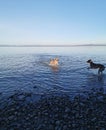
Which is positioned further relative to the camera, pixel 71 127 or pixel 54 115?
pixel 54 115

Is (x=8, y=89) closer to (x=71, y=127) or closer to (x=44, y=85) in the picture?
(x=44, y=85)

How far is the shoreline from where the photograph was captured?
8.48m

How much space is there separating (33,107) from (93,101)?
4046mm

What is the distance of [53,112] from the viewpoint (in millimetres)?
9844

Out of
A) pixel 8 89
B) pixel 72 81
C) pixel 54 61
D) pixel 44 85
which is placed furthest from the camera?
pixel 54 61

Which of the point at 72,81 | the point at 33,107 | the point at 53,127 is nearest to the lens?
the point at 53,127

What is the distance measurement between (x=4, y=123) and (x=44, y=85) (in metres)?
7.53

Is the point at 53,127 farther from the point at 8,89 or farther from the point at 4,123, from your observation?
the point at 8,89

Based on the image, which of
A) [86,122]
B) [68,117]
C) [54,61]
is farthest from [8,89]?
[54,61]

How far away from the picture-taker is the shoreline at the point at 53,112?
8477 mm

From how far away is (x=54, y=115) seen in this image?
9.50m

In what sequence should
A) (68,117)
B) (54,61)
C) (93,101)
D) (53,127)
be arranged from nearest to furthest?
(53,127) → (68,117) → (93,101) → (54,61)

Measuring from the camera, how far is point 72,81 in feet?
57.3

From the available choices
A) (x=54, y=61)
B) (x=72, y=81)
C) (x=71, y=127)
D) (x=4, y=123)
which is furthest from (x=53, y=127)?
(x=54, y=61)
